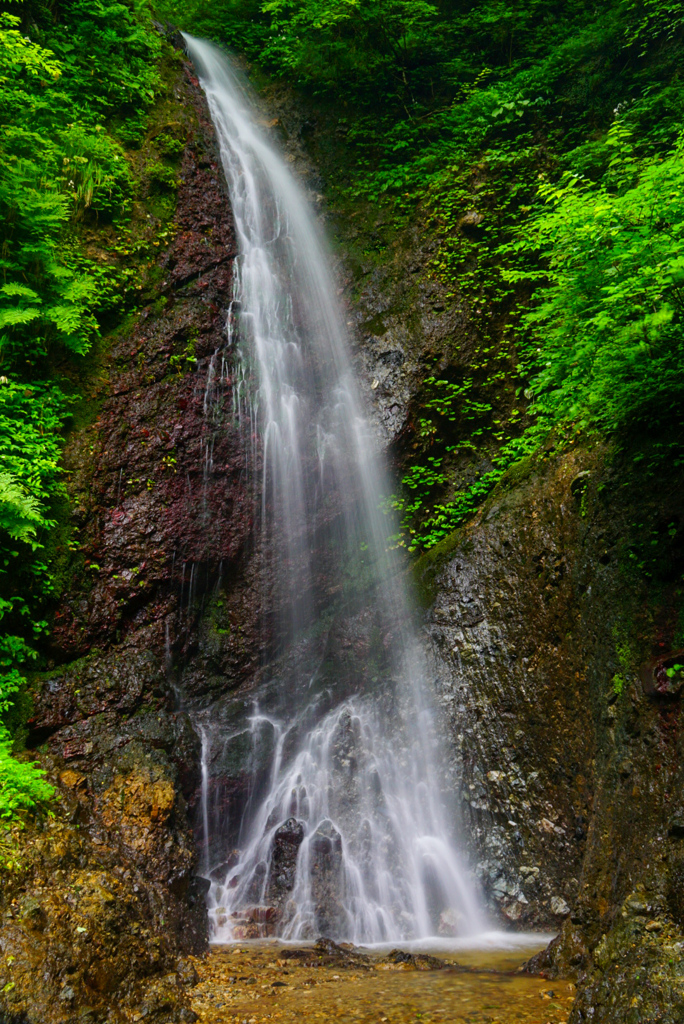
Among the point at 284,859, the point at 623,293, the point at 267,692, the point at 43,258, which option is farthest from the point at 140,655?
the point at 623,293

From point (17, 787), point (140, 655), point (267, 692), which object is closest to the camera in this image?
point (17, 787)

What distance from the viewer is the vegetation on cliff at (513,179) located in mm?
4531

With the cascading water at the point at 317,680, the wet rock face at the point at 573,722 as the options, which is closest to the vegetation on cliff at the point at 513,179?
the wet rock face at the point at 573,722

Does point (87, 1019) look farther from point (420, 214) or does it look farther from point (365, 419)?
point (420, 214)

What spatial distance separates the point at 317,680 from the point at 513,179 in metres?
8.81

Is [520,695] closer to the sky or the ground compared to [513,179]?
closer to the ground

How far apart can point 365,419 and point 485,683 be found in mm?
4682

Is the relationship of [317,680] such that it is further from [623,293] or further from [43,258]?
[43,258]

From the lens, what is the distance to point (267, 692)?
8125mm

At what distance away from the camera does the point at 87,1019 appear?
12.1 feet

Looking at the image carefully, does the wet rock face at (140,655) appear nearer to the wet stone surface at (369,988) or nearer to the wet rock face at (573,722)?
the wet stone surface at (369,988)

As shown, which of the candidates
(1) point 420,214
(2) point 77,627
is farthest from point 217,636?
(1) point 420,214

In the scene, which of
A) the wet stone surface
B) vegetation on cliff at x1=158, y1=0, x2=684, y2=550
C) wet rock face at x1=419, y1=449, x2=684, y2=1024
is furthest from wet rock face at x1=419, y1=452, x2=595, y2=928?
vegetation on cliff at x1=158, y1=0, x2=684, y2=550

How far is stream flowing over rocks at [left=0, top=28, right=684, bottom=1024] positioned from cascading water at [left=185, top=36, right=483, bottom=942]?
66 mm
